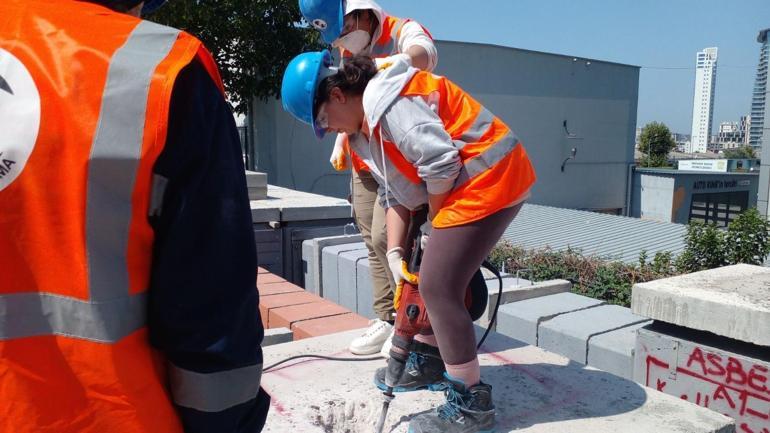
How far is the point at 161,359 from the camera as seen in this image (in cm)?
111

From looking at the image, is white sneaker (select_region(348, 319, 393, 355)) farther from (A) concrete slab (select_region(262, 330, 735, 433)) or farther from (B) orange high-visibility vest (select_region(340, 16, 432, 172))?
(B) orange high-visibility vest (select_region(340, 16, 432, 172))

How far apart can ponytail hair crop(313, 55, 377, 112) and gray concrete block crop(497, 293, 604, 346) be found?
2.02 m

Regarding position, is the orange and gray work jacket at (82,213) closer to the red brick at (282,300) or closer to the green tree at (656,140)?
the red brick at (282,300)

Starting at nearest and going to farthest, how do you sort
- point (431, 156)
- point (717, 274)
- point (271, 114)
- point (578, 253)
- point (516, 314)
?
point (431, 156)
point (717, 274)
point (516, 314)
point (578, 253)
point (271, 114)

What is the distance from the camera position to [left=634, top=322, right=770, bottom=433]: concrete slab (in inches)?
109

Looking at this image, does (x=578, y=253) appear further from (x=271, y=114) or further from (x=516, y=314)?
(x=271, y=114)

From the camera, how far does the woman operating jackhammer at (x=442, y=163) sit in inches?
87.6

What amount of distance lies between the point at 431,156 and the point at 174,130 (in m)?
1.29

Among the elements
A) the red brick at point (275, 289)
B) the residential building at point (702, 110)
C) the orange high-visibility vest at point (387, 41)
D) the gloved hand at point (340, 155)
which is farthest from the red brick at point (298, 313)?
the residential building at point (702, 110)

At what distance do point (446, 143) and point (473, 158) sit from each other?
131 millimetres

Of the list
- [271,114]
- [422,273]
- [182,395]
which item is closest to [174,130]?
[182,395]

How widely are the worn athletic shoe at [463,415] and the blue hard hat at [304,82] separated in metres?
1.15

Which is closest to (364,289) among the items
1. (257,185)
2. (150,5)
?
(257,185)

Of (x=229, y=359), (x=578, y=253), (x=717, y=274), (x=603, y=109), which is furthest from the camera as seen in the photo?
(x=603, y=109)
